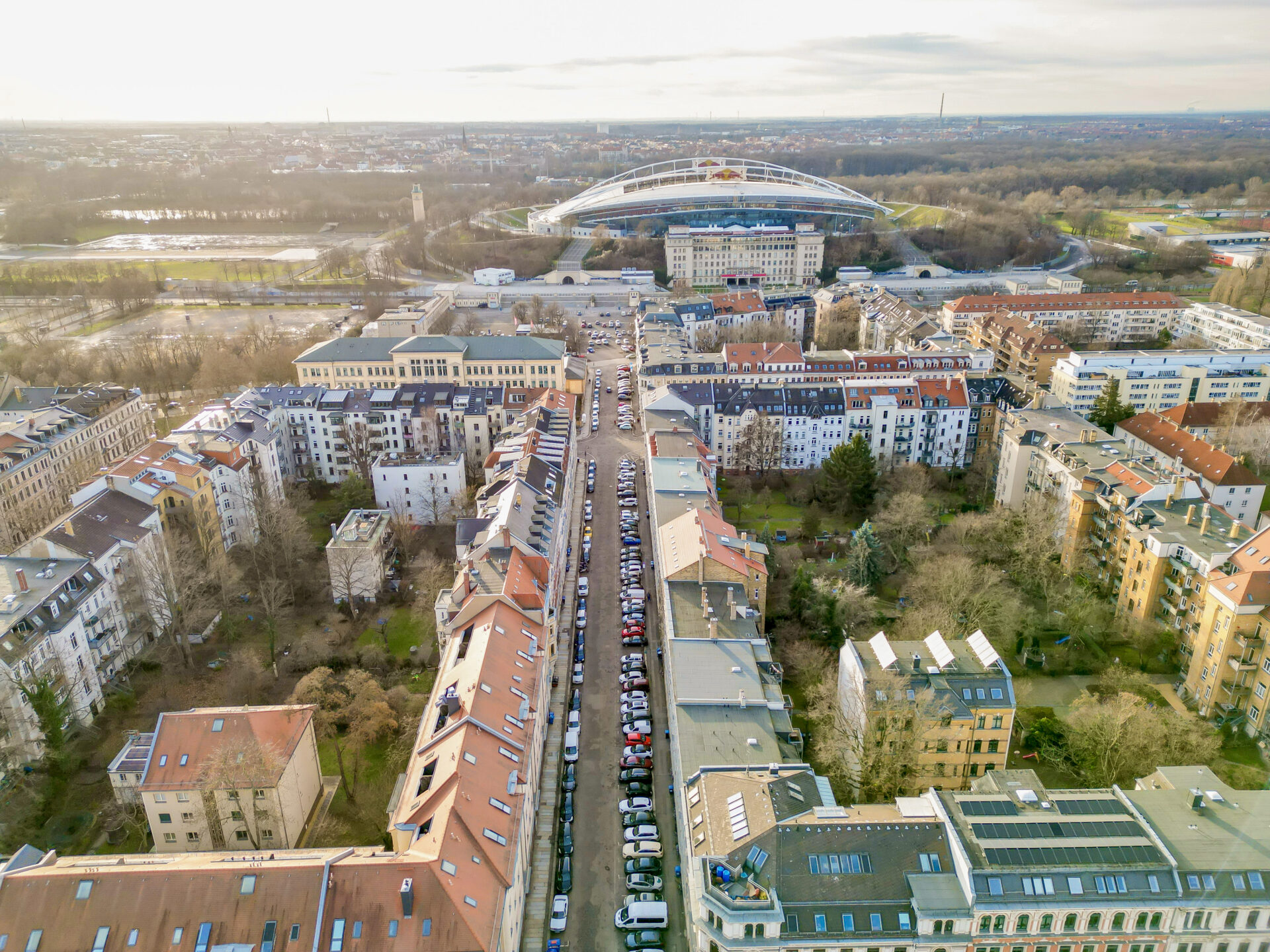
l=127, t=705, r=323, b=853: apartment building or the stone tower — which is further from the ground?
the stone tower

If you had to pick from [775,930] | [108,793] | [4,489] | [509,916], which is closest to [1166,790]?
[775,930]

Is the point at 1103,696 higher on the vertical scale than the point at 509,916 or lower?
lower

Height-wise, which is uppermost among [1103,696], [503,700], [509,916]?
[503,700]

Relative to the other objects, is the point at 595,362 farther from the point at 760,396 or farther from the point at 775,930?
the point at 775,930

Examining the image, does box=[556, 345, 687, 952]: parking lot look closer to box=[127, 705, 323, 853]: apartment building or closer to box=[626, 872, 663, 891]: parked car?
box=[626, 872, 663, 891]: parked car

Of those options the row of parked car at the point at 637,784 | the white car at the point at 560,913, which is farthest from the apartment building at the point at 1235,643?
the white car at the point at 560,913

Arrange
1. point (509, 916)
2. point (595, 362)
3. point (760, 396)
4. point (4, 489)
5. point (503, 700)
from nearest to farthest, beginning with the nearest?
point (509, 916)
point (503, 700)
point (4, 489)
point (760, 396)
point (595, 362)

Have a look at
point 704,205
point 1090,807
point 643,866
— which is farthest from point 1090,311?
point 643,866

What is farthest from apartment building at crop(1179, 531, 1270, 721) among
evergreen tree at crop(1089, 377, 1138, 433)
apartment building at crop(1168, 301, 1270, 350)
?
apartment building at crop(1168, 301, 1270, 350)
